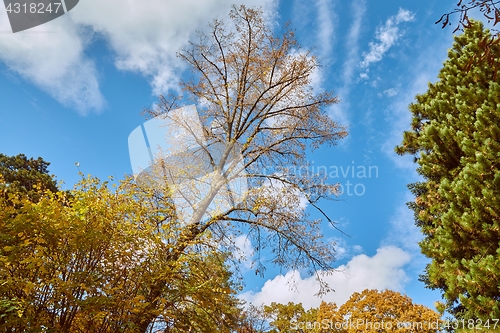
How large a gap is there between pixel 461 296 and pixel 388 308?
10358 mm

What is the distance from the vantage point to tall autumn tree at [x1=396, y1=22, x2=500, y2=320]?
4.77 metres

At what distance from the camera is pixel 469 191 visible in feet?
17.5

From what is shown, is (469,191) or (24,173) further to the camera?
(24,173)

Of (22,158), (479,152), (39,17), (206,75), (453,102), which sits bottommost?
(479,152)

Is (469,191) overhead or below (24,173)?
below

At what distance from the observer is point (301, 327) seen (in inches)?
692

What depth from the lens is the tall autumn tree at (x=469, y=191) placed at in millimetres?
4773

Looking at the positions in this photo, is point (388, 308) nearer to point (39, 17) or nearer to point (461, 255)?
point (461, 255)

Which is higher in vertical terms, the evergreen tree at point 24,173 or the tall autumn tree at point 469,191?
the evergreen tree at point 24,173

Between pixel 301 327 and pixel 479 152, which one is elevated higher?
pixel 479 152

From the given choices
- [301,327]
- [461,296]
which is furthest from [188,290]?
[301,327]

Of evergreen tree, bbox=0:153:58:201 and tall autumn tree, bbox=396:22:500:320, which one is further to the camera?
evergreen tree, bbox=0:153:58:201

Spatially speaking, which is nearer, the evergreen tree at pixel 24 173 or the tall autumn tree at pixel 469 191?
the tall autumn tree at pixel 469 191

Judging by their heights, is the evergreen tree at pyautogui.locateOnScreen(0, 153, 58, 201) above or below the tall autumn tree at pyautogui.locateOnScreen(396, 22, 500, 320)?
above
